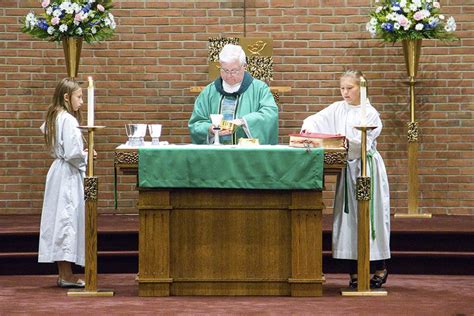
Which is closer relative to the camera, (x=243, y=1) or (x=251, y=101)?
(x=251, y=101)

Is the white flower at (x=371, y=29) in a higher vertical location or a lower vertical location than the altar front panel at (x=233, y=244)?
higher

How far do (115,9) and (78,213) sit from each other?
12.0 ft

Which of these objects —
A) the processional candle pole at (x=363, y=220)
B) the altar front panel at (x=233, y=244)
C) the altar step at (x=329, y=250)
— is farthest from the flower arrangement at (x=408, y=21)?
the altar front panel at (x=233, y=244)

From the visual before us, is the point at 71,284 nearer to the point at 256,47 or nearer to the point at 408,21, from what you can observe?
the point at 256,47

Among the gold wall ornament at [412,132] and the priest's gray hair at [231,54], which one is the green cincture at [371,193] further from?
the gold wall ornament at [412,132]

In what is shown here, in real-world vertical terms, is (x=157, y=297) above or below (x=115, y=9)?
below

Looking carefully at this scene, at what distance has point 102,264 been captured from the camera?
9398 mm

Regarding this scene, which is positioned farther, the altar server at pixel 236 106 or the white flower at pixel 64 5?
the white flower at pixel 64 5

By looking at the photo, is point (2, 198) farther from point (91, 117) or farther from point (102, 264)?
point (91, 117)

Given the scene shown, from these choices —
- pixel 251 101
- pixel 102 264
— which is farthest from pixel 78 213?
pixel 251 101

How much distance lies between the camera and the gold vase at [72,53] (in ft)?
35.1

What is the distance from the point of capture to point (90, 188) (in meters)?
7.82

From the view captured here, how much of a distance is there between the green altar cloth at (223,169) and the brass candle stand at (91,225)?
38 centimetres

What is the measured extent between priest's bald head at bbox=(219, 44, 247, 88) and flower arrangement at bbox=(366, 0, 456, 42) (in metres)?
2.62
